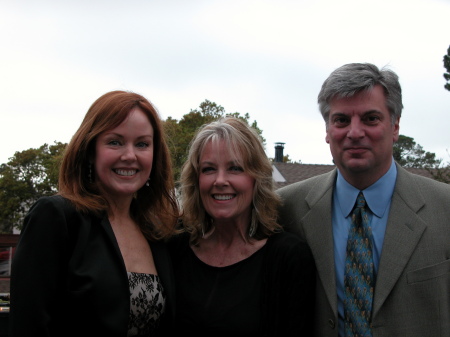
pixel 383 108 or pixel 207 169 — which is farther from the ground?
pixel 383 108

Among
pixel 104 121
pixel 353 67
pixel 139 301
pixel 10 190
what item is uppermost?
pixel 10 190

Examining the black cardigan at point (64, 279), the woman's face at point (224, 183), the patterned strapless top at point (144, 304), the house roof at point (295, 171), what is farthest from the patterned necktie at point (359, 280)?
the house roof at point (295, 171)

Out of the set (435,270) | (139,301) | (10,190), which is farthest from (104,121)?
(10,190)

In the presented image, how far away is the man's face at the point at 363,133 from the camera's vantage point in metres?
3.16

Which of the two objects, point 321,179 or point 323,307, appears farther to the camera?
point 321,179

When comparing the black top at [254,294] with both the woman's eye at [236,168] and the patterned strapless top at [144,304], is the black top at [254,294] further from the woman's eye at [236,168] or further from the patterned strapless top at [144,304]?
the woman's eye at [236,168]

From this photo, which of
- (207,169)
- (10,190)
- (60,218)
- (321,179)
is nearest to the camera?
(60,218)

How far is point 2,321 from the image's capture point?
452cm

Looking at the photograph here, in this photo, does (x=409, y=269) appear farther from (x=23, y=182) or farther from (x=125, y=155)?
(x=23, y=182)

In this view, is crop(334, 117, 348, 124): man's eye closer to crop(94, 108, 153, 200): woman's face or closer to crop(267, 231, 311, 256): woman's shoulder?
crop(267, 231, 311, 256): woman's shoulder

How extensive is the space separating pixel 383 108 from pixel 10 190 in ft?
127

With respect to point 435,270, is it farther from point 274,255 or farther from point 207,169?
point 207,169

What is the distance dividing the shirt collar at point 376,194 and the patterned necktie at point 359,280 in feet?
0.29

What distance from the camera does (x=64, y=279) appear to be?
8.89 feet
